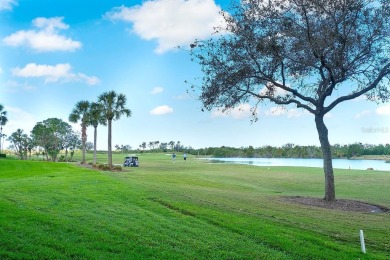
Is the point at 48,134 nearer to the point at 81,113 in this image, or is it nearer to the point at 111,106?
the point at 81,113

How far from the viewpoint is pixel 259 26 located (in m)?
21.2

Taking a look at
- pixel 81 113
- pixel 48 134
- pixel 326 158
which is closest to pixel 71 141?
pixel 48 134

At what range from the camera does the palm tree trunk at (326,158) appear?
875 inches

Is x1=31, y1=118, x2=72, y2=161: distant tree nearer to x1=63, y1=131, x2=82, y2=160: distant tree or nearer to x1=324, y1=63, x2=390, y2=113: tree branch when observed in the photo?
x1=63, y1=131, x2=82, y2=160: distant tree

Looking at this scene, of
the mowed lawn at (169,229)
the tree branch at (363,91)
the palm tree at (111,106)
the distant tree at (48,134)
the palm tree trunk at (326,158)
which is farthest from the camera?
the distant tree at (48,134)

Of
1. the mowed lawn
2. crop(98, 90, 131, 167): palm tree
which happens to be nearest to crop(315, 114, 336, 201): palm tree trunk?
the mowed lawn

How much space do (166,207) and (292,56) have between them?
37.5 feet

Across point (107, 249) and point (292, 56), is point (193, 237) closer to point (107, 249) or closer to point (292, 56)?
point (107, 249)

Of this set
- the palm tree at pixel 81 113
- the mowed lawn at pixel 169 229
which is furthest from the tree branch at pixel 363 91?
the palm tree at pixel 81 113

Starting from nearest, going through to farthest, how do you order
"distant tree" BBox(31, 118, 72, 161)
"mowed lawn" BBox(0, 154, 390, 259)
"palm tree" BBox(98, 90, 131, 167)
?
"mowed lawn" BBox(0, 154, 390, 259), "palm tree" BBox(98, 90, 131, 167), "distant tree" BBox(31, 118, 72, 161)

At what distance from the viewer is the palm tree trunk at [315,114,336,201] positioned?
22.2 metres

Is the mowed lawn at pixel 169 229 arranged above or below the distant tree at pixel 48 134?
below

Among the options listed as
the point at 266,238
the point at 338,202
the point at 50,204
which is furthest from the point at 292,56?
the point at 50,204

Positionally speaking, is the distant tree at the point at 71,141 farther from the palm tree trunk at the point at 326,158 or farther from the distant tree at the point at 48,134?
the palm tree trunk at the point at 326,158
